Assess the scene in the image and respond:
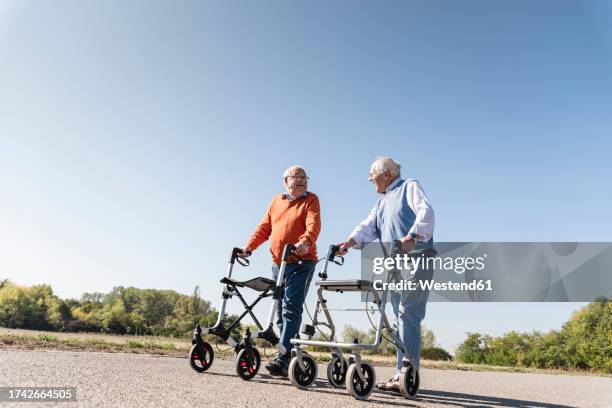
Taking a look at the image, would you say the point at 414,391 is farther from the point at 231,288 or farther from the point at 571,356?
the point at 571,356

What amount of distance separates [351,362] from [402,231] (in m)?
1.38

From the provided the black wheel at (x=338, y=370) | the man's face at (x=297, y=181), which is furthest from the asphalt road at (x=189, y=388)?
the man's face at (x=297, y=181)

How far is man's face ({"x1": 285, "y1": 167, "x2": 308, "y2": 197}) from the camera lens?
5816 mm

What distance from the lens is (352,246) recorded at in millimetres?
5621

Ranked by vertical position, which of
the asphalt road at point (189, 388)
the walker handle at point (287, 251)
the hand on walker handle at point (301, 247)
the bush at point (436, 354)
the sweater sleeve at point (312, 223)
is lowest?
the asphalt road at point (189, 388)

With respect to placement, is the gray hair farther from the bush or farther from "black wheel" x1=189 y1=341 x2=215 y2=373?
the bush

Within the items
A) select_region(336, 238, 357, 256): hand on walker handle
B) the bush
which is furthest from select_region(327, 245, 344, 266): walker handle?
the bush

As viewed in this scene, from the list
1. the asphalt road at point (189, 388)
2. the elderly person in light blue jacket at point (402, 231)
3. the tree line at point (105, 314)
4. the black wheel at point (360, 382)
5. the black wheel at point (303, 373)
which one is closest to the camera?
the asphalt road at point (189, 388)

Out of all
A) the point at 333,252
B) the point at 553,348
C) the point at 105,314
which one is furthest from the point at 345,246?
the point at 553,348

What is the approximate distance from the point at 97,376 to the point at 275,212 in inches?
97.9

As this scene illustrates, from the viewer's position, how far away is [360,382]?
4.28m

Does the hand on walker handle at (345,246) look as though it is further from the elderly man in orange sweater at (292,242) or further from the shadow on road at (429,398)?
the shadow on road at (429,398)

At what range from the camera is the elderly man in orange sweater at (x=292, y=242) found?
525cm

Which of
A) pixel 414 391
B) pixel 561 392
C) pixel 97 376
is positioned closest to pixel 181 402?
pixel 97 376
